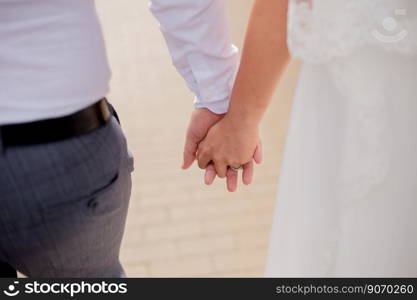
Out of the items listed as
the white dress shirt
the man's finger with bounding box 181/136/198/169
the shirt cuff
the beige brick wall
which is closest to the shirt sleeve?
the shirt cuff

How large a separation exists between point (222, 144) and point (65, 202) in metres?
0.56

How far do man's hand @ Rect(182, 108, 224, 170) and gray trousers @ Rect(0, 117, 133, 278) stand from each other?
1.32 ft

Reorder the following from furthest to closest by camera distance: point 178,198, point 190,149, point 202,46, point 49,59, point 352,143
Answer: point 178,198, point 190,149, point 202,46, point 352,143, point 49,59

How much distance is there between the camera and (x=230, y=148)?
1.60 metres

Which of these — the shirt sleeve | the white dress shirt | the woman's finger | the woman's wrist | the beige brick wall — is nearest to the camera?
the white dress shirt

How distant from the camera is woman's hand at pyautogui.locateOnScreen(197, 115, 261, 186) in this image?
156 cm

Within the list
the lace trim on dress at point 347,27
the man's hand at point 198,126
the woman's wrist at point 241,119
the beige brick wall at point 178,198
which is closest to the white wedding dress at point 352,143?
the lace trim on dress at point 347,27

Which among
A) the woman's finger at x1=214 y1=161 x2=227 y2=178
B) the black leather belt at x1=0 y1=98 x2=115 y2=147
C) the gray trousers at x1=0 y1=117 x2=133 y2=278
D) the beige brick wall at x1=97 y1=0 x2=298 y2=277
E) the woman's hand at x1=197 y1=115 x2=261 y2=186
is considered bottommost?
the beige brick wall at x1=97 y1=0 x2=298 y2=277

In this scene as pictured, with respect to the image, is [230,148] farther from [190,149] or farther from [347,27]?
[347,27]

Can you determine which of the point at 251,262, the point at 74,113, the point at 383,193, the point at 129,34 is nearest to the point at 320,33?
the point at 383,193

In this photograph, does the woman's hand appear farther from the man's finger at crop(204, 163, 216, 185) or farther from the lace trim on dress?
the lace trim on dress

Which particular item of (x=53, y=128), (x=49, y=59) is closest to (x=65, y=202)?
(x=53, y=128)

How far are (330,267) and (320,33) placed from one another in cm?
48

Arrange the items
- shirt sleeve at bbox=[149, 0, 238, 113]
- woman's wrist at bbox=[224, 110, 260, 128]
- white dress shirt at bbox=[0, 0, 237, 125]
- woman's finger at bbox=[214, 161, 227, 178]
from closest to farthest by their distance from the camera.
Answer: white dress shirt at bbox=[0, 0, 237, 125] → shirt sleeve at bbox=[149, 0, 238, 113] → woman's wrist at bbox=[224, 110, 260, 128] → woman's finger at bbox=[214, 161, 227, 178]
